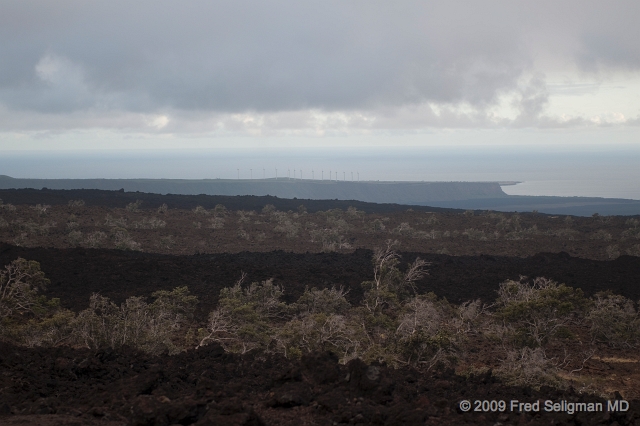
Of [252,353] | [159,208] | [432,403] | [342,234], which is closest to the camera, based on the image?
[432,403]

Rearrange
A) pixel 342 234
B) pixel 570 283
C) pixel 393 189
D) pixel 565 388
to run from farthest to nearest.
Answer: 1. pixel 393 189
2. pixel 342 234
3. pixel 570 283
4. pixel 565 388

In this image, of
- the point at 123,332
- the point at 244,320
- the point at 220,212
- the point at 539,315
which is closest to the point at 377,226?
the point at 220,212

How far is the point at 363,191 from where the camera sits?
99.2 m

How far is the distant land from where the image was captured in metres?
84.1

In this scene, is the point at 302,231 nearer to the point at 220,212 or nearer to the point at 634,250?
the point at 220,212

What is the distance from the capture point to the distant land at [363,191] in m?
84.1

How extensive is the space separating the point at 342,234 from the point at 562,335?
2225 centimetres

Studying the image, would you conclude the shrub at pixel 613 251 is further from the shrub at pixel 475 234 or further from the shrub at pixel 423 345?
the shrub at pixel 423 345

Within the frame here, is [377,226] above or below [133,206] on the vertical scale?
below

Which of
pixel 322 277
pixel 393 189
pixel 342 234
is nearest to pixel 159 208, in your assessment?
pixel 342 234

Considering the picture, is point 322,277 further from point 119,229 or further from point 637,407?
point 119,229

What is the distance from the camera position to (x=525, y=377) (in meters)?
9.05

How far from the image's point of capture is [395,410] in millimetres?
6328

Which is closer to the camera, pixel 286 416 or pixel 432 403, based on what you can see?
pixel 286 416
